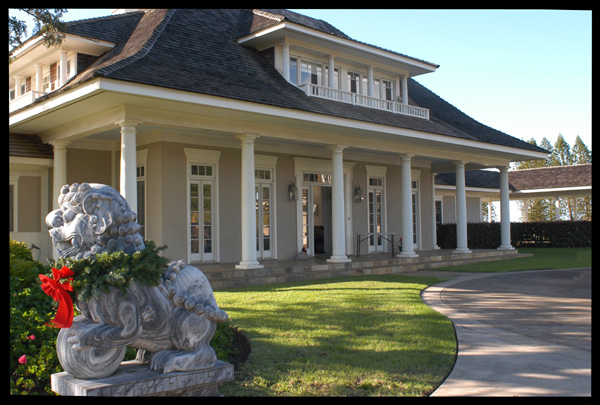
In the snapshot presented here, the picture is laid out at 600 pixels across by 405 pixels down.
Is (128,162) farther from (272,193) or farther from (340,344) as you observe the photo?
(340,344)

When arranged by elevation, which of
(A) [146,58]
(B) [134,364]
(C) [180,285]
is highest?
(A) [146,58]

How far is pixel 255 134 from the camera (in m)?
12.6

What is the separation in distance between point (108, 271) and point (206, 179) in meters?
9.90

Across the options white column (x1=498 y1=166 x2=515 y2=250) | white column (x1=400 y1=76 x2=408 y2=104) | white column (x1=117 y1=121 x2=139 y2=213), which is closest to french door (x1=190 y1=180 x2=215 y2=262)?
white column (x1=117 y1=121 x2=139 y2=213)

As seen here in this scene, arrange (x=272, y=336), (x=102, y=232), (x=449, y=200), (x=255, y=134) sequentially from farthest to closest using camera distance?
(x=449, y=200) → (x=255, y=134) → (x=272, y=336) → (x=102, y=232)

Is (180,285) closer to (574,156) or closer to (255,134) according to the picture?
(255,134)

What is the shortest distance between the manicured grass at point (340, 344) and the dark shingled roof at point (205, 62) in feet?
14.2

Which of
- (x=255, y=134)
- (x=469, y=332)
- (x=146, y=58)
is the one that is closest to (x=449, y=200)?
(x=255, y=134)

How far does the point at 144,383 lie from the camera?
4.04 meters

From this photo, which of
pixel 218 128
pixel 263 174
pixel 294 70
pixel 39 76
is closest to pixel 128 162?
pixel 218 128

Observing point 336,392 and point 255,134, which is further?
point 255,134

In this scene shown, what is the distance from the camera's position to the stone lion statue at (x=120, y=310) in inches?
156

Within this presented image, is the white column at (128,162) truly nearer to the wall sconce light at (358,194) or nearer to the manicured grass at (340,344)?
the manicured grass at (340,344)
